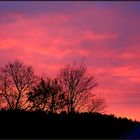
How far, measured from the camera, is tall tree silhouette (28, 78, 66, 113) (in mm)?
63000

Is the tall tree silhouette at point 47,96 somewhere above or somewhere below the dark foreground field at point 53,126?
above

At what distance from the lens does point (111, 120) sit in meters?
37.1

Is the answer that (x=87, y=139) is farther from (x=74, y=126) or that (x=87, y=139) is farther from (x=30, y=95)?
(x=30, y=95)

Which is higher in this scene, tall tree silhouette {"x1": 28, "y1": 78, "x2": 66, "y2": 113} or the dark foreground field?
tall tree silhouette {"x1": 28, "y1": 78, "x2": 66, "y2": 113}

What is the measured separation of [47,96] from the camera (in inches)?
2586

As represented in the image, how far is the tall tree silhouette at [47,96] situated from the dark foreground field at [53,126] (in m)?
28.0

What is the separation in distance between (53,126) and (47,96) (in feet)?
117

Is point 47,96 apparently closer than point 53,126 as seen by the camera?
No

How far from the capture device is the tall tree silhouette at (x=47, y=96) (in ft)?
207

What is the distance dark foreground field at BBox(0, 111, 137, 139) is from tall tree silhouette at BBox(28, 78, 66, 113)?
28.0 meters

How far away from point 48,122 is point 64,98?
3704 centimetres

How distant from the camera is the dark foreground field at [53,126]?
28.3 meters

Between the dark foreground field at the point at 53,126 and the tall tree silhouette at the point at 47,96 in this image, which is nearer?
the dark foreground field at the point at 53,126

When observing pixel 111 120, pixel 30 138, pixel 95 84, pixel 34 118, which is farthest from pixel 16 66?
pixel 30 138
